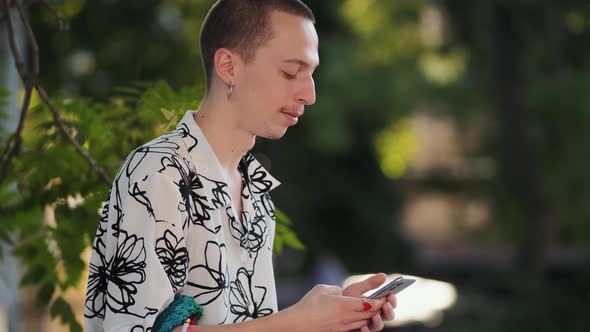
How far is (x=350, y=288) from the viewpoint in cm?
294

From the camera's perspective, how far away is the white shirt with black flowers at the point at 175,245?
2.52 metres

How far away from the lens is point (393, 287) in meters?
2.69

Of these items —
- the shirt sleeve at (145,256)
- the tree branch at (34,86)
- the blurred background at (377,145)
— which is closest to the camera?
the shirt sleeve at (145,256)

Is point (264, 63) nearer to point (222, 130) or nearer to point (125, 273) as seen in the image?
point (222, 130)

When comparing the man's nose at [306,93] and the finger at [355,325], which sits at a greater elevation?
the man's nose at [306,93]

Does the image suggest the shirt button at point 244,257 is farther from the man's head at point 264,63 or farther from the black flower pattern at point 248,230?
the man's head at point 264,63

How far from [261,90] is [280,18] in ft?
0.68

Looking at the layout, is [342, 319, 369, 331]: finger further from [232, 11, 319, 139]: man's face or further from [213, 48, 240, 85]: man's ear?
[213, 48, 240, 85]: man's ear

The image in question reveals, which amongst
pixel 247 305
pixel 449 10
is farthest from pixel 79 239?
pixel 449 10

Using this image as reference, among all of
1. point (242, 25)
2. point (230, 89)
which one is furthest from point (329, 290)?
point (242, 25)

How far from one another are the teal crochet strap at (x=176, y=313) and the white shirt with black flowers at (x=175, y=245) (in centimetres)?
2

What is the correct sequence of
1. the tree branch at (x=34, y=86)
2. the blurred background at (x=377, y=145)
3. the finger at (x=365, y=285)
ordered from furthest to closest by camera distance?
the blurred background at (x=377, y=145) → the tree branch at (x=34, y=86) → the finger at (x=365, y=285)

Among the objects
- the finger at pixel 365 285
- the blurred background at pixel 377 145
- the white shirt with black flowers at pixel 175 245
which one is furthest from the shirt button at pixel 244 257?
the blurred background at pixel 377 145

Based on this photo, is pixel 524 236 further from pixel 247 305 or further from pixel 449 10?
pixel 247 305
